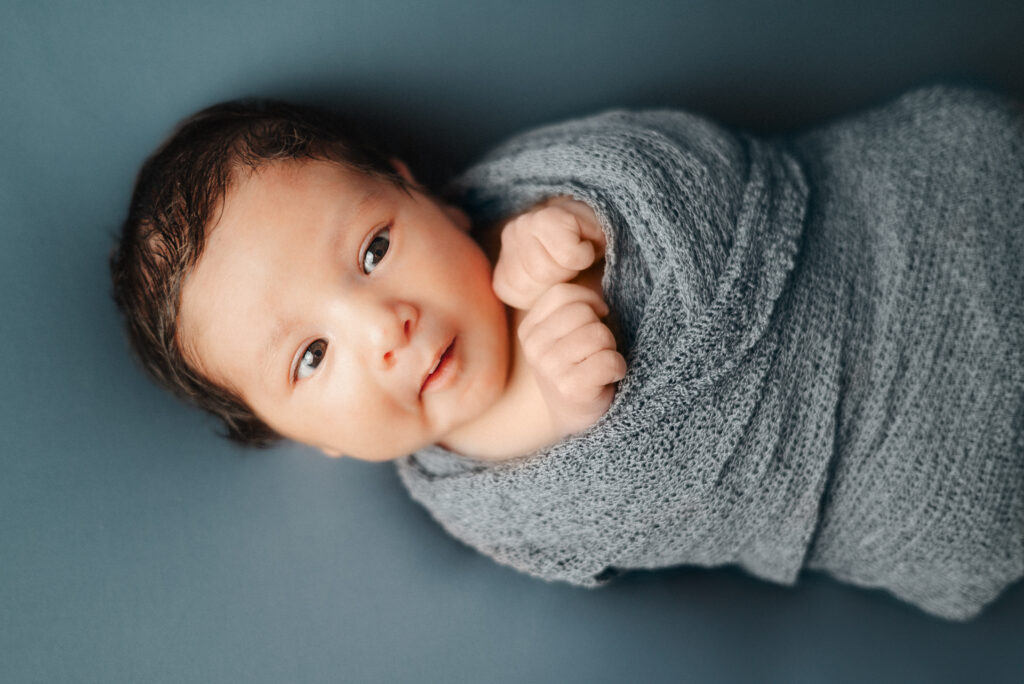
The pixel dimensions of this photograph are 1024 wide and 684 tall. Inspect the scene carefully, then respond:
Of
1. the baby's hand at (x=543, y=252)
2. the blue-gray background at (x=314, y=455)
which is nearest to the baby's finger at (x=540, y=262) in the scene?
the baby's hand at (x=543, y=252)

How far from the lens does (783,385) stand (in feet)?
2.89

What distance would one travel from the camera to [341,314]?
2.71 feet

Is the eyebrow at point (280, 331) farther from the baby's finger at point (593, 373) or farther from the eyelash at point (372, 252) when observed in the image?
the baby's finger at point (593, 373)

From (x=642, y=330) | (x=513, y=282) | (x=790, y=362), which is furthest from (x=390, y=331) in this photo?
(x=790, y=362)

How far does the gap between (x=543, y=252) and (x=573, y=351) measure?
0.12 meters

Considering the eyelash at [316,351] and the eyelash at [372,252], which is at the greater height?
the eyelash at [372,252]

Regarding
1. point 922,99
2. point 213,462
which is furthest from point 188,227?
point 922,99

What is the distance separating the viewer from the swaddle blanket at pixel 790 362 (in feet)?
2.84

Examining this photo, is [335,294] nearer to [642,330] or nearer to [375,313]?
[375,313]

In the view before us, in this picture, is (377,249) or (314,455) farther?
(314,455)

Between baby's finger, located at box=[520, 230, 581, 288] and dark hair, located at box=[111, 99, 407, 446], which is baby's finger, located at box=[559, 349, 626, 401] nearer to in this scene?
baby's finger, located at box=[520, 230, 581, 288]

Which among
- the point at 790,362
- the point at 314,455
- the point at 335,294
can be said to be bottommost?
the point at 314,455

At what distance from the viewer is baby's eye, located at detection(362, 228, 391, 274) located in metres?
0.87

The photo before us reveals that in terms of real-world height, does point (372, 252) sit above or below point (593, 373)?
above
